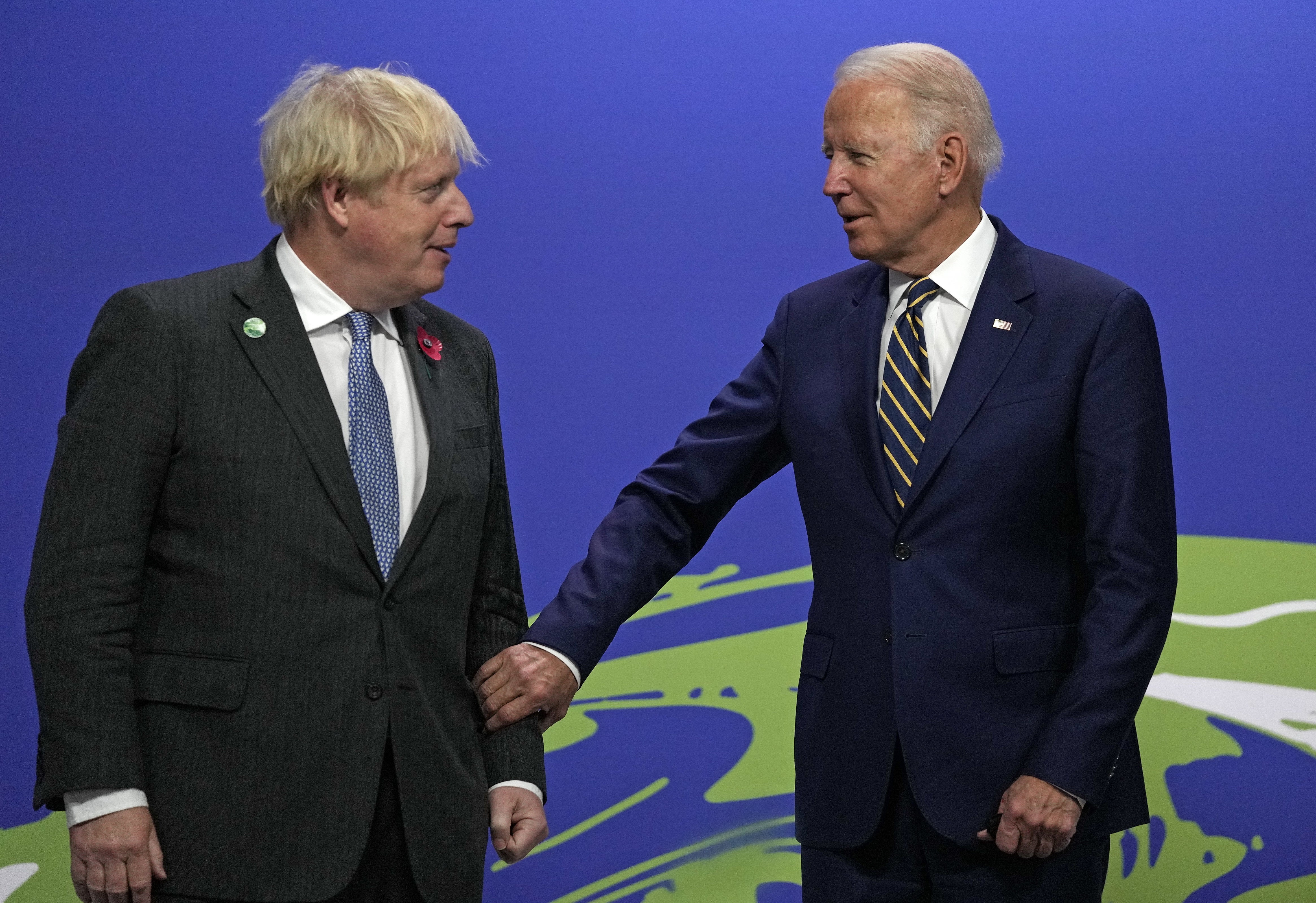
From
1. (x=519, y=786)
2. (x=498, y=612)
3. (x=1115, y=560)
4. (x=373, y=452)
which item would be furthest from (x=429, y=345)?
(x=1115, y=560)

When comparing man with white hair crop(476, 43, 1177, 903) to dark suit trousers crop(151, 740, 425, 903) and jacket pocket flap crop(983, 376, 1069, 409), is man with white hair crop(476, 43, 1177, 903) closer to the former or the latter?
jacket pocket flap crop(983, 376, 1069, 409)

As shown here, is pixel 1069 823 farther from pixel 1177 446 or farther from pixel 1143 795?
pixel 1177 446

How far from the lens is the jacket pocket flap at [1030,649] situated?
1.81 meters

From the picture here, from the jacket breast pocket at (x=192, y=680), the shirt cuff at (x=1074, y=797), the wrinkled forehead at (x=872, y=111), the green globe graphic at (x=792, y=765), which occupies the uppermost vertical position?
the wrinkled forehead at (x=872, y=111)

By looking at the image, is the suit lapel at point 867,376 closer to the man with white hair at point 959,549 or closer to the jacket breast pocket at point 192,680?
the man with white hair at point 959,549

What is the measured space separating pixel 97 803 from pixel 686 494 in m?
1.03

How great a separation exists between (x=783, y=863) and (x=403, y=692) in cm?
172

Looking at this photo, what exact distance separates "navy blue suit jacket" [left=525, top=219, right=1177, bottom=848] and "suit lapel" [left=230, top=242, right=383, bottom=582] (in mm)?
687

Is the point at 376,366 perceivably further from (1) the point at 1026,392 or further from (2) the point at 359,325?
(1) the point at 1026,392

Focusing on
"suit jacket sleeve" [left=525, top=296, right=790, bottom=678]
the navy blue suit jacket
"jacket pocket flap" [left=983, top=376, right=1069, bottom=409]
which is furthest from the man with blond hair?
"jacket pocket flap" [left=983, top=376, right=1069, bottom=409]

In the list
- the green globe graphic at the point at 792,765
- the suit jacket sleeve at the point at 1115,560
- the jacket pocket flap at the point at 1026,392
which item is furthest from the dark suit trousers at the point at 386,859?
the green globe graphic at the point at 792,765

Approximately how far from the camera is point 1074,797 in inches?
A: 68.1

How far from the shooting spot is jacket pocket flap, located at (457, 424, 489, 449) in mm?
1790

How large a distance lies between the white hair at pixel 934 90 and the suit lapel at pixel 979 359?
0.21 m
